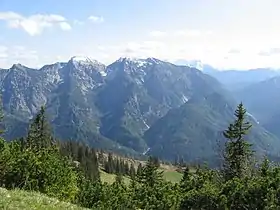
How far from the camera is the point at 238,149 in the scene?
6400 cm

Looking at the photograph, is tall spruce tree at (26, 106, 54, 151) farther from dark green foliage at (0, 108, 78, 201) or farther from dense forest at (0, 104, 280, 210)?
dark green foliage at (0, 108, 78, 201)

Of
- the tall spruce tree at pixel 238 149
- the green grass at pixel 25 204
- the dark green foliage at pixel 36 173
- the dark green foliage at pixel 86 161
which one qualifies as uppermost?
the tall spruce tree at pixel 238 149

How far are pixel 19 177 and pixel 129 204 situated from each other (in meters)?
15.9

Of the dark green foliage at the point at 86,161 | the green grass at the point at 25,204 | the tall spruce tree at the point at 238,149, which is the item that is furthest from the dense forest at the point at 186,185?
the dark green foliage at the point at 86,161

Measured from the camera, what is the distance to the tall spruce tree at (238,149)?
63.5 metres

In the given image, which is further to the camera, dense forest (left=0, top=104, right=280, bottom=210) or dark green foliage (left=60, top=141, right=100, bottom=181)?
dark green foliage (left=60, top=141, right=100, bottom=181)

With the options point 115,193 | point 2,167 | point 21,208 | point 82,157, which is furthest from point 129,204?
point 82,157

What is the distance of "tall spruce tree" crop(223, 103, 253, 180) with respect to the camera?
6350 cm

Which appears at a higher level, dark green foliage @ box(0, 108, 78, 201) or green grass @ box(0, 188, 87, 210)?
green grass @ box(0, 188, 87, 210)

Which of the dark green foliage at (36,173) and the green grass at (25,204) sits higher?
the green grass at (25,204)

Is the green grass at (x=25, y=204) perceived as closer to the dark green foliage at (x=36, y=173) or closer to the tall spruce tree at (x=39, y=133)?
the dark green foliage at (x=36, y=173)

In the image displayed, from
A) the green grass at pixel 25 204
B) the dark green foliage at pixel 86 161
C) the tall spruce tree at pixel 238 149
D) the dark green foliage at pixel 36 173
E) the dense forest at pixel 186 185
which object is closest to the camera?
the green grass at pixel 25 204

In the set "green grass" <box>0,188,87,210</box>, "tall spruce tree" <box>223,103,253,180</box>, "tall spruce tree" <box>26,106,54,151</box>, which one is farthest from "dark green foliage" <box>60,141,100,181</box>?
"green grass" <box>0,188,87,210</box>

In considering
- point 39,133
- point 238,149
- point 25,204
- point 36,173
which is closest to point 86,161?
point 39,133
